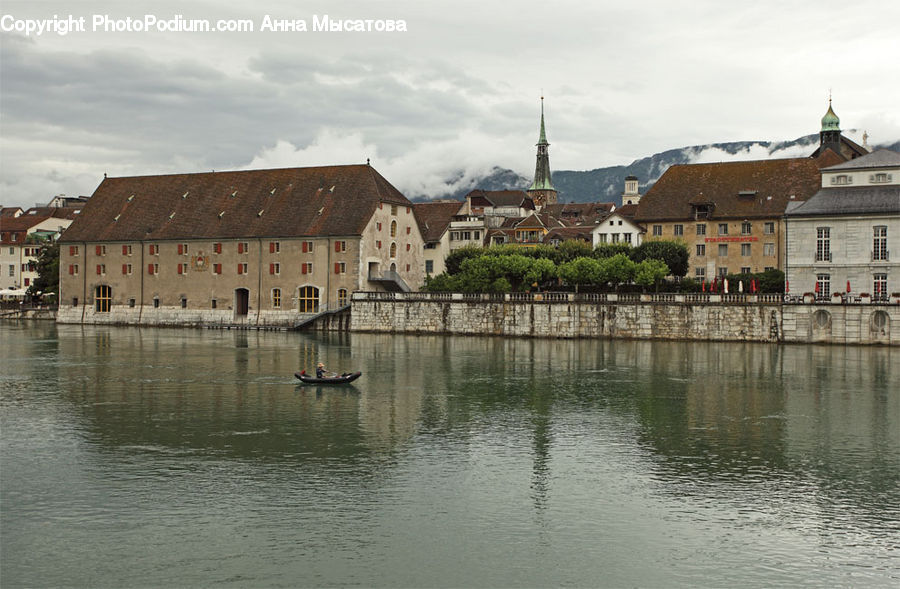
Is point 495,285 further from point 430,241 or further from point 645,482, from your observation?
point 645,482

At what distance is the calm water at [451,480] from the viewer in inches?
737

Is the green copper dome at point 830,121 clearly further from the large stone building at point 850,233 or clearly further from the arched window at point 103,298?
the arched window at point 103,298

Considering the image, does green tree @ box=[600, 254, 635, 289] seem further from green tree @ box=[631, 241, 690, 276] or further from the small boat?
the small boat

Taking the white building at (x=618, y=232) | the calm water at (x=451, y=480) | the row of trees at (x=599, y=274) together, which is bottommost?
the calm water at (x=451, y=480)

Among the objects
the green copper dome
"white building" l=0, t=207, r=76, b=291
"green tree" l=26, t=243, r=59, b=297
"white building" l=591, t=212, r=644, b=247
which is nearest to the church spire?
the green copper dome

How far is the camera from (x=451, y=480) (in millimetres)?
24938

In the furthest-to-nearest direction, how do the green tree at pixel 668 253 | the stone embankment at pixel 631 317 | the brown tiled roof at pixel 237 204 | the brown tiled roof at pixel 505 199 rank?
the brown tiled roof at pixel 505 199 < the brown tiled roof at pixel 237 204 < the green tree at pixel 668 253 < the stone embankment at pixel 631 317

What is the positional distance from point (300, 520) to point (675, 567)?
8216 millimetres

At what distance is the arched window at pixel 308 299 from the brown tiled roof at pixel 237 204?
189 inches

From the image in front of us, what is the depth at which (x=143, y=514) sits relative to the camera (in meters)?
21.6

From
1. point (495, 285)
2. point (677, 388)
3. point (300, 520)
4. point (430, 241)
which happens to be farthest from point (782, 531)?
point (430, 241)

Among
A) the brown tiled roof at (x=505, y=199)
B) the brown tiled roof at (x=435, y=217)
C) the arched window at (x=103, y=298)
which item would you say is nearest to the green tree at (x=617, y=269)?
the brown tiled roof at (x=435, y=217)

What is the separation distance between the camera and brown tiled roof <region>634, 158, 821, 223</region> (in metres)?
80.1

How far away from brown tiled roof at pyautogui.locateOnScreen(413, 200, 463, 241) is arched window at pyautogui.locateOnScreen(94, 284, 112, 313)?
30.7 m
